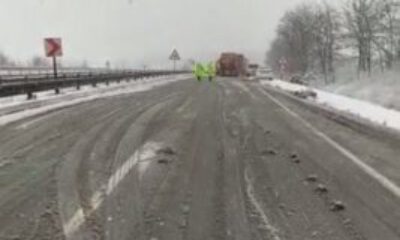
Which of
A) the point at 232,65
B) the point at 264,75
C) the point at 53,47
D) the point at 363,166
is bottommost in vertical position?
the point at 264,75

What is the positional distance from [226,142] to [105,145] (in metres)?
2.22

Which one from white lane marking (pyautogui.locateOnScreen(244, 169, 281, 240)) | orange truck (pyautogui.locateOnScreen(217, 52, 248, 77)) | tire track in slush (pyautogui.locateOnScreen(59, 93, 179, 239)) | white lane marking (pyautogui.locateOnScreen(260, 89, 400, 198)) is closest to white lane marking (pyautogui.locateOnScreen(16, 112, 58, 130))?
tire track in slush (pyautogui.locateOnScreen(59, 93, 179, 239))

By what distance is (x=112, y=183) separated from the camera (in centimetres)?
834

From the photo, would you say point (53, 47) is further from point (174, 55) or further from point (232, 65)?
point (232, 65)

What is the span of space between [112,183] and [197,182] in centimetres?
105

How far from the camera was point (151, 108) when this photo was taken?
2097 cm

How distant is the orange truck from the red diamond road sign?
48.0 meters

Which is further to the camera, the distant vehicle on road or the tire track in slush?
the distant vehicle on road

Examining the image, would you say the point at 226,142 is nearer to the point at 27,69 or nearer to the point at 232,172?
the point at 232,172

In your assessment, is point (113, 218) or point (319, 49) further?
point (319, 49)

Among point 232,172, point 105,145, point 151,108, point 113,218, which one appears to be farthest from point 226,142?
point 151,108

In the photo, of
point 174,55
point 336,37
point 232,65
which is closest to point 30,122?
point 174,55

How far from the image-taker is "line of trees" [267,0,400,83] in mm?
90000

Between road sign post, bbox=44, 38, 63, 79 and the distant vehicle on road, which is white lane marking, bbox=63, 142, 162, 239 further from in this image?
the distant vehicle on road
